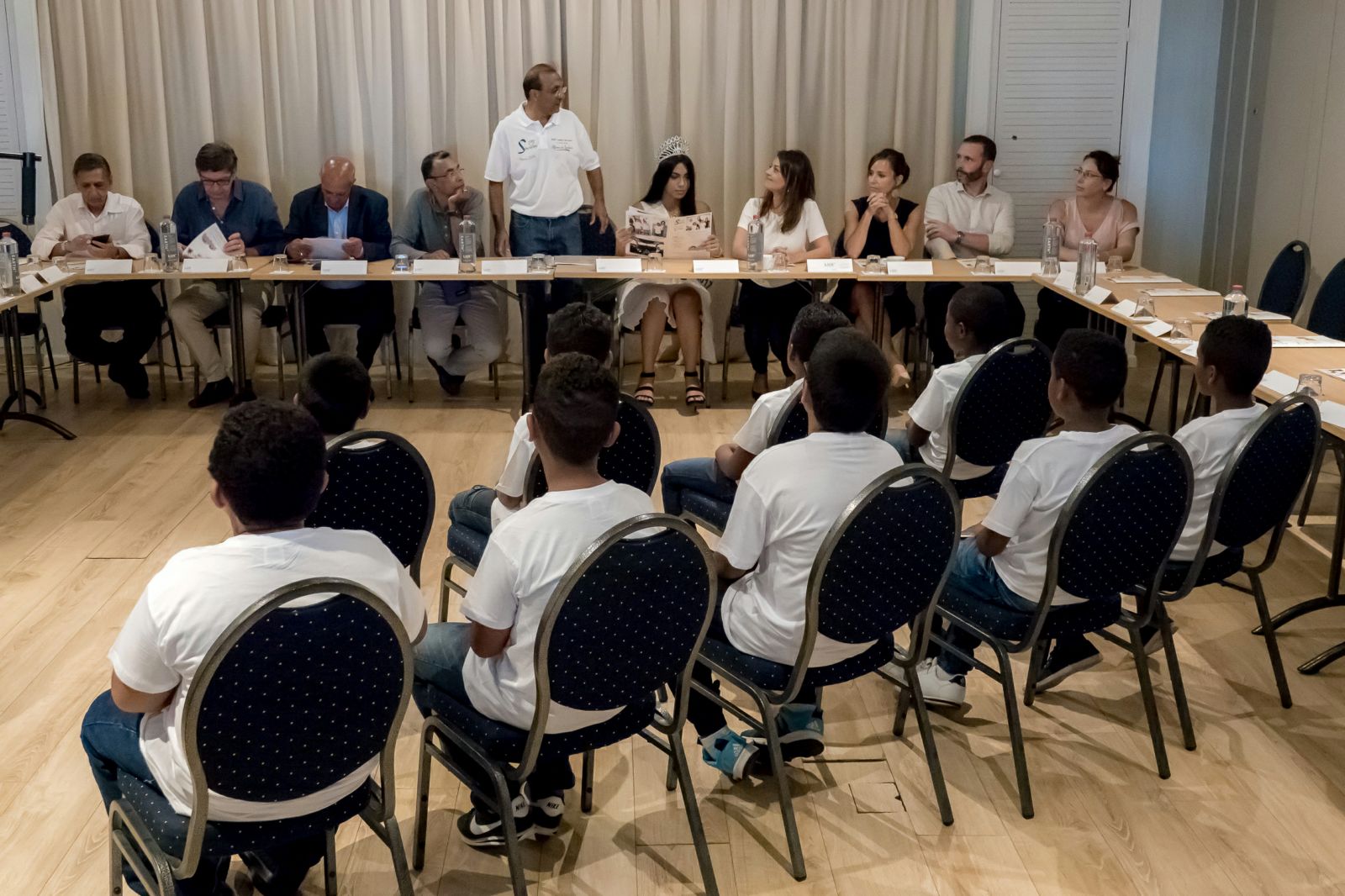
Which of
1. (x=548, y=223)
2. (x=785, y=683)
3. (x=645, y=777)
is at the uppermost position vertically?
(x=548, y=223)

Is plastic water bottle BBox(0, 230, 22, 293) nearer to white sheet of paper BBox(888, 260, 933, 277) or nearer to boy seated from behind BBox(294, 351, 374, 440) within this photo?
boy seated from behind BBox(294, 351, 374, 440)

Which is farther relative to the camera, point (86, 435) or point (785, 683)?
point (86, 435)

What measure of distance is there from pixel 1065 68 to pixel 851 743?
496cm

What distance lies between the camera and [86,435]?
19.0ft

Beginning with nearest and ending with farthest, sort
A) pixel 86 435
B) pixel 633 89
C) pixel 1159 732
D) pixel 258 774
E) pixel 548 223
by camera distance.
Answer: pixel 258 774
pixel 1159 732
pixel 86 435
pixel 548 223
pixel 633 89

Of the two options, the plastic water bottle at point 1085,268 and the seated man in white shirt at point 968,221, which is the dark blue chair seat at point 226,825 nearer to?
the plastic water bottle at point 1085,268

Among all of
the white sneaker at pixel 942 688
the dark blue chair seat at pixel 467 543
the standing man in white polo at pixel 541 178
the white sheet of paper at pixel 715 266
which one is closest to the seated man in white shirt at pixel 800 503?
the white sneaker at pixel 942 688

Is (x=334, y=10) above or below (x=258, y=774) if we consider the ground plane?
above

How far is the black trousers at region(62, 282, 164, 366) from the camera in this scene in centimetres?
625

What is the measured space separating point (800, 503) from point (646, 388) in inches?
150

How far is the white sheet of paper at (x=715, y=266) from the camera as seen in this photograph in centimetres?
594

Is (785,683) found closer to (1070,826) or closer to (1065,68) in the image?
(1070,826)

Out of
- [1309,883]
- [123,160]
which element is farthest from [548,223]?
[1309,883]

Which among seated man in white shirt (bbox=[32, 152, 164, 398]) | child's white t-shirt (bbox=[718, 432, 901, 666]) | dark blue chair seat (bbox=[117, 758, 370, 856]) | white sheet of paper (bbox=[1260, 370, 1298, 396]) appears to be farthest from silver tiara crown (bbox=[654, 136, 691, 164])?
dark blue chair seat (bbox=[117, 758, 370, 856])
